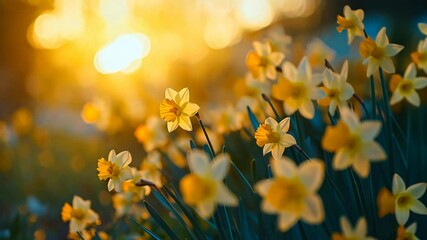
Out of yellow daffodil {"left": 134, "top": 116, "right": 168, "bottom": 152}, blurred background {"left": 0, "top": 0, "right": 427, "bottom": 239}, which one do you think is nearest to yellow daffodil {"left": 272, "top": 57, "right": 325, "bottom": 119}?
yellow daffodil {"left": 134, "top": 116, "right": 168, "bottom": 152}

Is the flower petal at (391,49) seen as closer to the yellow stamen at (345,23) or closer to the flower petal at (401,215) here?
the yellow stamen at (345,23)

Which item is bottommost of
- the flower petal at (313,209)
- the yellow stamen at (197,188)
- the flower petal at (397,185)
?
the flower petal at (397,185)

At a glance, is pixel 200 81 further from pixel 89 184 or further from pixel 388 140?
pixel 388 140

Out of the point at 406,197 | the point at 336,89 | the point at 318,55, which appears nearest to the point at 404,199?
the point at 406,197

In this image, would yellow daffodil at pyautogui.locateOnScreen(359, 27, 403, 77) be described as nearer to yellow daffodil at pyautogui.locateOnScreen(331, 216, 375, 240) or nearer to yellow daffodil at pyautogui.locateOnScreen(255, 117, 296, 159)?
yellow daffodil at pyautogui.locateOnScreen(255, 117, 296, 159)

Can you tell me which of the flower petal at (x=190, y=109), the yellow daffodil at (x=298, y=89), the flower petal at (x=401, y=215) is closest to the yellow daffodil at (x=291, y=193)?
the yellow daffodil at (x=298, y=89)
